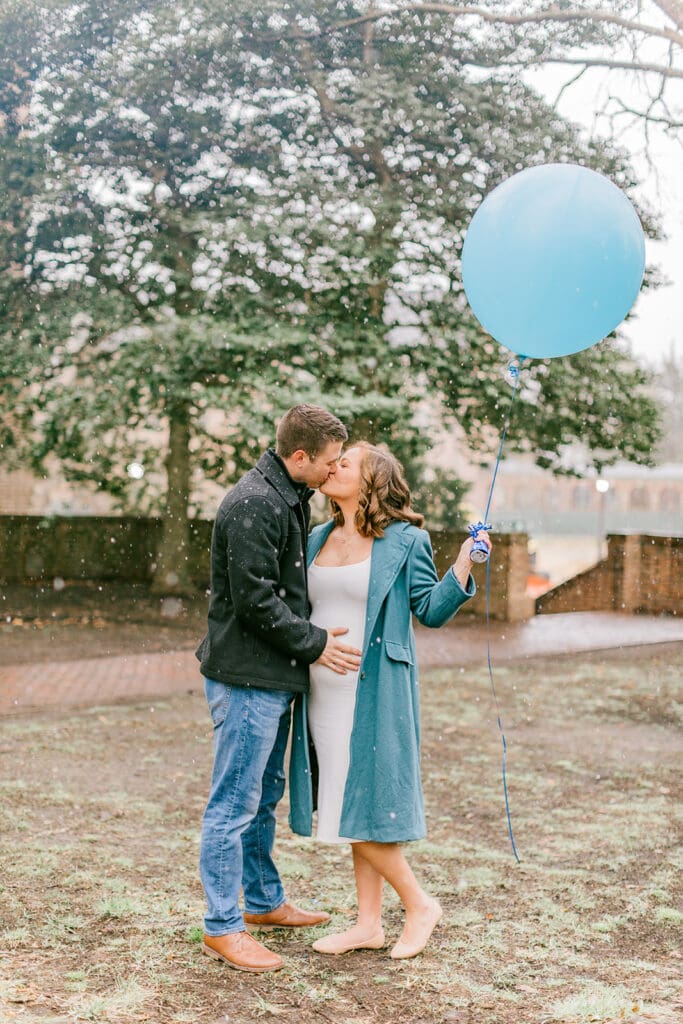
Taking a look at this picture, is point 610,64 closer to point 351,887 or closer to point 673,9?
point 673,9

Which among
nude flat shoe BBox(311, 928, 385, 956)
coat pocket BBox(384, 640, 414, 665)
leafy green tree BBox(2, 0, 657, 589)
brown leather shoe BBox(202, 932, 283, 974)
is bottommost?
nude flat shoe BBox(311, 928, 385, 956)

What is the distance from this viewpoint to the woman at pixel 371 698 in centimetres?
303

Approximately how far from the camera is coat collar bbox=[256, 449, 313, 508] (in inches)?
118

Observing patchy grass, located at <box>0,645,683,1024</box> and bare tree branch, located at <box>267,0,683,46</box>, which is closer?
patchy grass, located at <box>0,645,683,1024</box>

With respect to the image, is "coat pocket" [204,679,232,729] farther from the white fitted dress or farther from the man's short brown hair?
the man's short brown hair

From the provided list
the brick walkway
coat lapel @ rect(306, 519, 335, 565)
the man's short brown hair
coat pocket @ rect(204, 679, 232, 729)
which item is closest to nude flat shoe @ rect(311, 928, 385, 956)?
coat pocket @ rect(204, 679, 232, 729)

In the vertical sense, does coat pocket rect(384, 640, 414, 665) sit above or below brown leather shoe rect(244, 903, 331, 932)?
above

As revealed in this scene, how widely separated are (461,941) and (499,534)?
10115 mm

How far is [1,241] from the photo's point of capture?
10820 mm

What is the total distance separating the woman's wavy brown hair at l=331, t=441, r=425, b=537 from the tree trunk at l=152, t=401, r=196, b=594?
875 cm

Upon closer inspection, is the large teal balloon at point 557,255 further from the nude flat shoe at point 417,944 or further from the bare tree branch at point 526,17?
the bare tree branch at point 526,17

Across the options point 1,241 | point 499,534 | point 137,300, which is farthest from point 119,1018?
point 499,534

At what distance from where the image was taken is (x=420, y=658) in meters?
10.9

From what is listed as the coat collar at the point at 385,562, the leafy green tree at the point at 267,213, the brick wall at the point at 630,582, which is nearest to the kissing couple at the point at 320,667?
the coat collar at the point at 385,562
